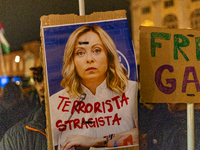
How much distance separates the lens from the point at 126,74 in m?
1.41

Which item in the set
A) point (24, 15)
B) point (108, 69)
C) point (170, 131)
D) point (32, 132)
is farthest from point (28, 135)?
point (170, 131)

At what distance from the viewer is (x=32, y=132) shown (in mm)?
1512

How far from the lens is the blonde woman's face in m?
1.38

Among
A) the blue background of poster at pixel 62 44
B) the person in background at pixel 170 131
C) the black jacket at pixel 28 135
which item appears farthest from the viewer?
the person in background at pixel 170 131

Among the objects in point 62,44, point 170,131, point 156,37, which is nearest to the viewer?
point 62,44

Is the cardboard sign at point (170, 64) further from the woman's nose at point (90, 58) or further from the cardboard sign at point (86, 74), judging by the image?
the woman's nose at point (90, 58)

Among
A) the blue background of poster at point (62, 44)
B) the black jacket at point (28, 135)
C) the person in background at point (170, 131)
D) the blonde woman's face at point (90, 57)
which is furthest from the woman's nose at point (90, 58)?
the person in background at point (170, 131)

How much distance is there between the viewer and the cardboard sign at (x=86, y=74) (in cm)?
137

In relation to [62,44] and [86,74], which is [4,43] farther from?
[86,74]

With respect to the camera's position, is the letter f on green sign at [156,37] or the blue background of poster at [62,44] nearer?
the blue background of poster at [62,44]

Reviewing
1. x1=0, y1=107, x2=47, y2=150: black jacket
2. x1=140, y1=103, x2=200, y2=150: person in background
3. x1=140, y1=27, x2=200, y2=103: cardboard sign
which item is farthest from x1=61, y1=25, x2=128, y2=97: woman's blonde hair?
x1=140, y1=103, x2=200, y2=150: person in background

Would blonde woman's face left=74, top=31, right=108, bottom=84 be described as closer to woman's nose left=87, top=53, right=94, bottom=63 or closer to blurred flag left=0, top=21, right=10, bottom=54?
woman's nose left=87, top=53, right=94, bottom=63

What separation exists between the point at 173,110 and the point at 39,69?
976mm

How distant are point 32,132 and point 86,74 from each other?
21.4 inches
